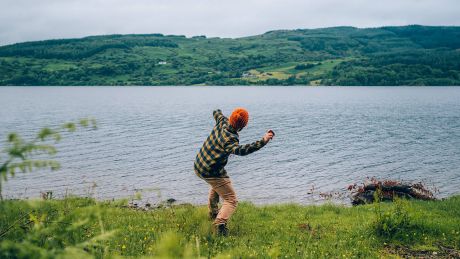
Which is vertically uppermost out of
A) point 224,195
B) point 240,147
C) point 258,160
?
point 240,147

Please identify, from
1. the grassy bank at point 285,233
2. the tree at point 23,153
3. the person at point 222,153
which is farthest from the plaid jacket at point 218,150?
the tree at point 23,153

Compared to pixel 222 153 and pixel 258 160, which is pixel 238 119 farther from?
pixel 258 160

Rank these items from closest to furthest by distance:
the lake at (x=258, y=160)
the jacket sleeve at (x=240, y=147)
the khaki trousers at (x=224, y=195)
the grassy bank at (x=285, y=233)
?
the grassy bank at (x=285, y=233) < the jacket sleeve at (x=240, y=147) < the khaki trousers at (x=224, y=195) < the lake at (x=258, y=160)

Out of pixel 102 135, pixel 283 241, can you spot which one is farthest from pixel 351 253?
pixel 102 135

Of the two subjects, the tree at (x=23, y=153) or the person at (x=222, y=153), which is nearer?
the tree at (x=23, y=153)

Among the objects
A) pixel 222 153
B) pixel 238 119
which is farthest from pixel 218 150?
pixel 238 119

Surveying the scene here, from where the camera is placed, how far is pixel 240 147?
9.66m

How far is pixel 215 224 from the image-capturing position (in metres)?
10.5

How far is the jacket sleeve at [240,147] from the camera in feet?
30.8

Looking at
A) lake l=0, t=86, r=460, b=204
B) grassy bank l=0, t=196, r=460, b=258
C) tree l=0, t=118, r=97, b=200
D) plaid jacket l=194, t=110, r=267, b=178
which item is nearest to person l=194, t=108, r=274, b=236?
plaid jacket l=194, t=110, r=267, b=178

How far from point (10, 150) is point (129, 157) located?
3327 cm

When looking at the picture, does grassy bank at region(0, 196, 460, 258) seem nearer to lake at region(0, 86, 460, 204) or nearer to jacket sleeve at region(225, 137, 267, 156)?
jacket sleeve at region(225, 137, 267, 156)

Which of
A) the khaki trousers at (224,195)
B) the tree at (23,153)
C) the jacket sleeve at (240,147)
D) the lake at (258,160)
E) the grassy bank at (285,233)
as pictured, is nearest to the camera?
the tree at (23,153)

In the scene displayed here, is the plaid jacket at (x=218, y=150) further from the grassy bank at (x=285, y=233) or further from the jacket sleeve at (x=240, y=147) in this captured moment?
the grassy bank at (x=285, y=233)
